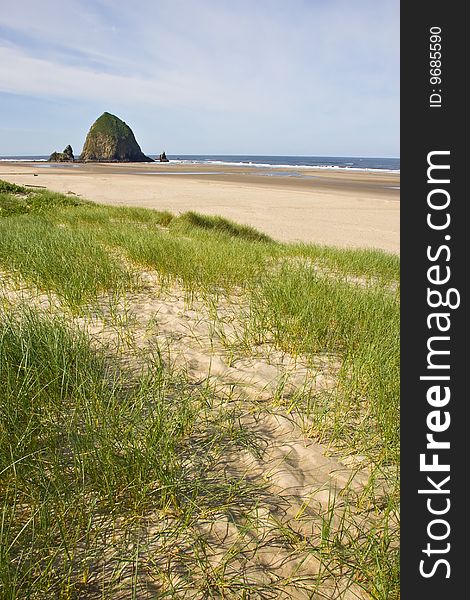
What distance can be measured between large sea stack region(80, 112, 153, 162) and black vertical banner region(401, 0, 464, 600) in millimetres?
102038

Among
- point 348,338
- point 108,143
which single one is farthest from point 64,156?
point 348,338

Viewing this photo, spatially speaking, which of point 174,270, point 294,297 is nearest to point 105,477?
point 294,297

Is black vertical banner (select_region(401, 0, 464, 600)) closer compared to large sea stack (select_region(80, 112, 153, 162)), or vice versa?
black vertical banner (select_region(401, 0, 464, 600))

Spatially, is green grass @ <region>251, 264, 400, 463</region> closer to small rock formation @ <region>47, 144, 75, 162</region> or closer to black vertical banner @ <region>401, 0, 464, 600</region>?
black vertical banner @ <region>401, 0, 464, 600</region>

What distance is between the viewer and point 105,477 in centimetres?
154

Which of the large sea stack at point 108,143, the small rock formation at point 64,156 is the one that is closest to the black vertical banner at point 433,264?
the small rock formation at point 64,156

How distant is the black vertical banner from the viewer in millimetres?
1091

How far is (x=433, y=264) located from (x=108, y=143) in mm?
103878

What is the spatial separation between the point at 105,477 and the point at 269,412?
0.97 meters

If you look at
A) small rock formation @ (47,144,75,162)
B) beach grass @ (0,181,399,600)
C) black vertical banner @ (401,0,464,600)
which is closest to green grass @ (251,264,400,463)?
beach grass @ (0,181,399,600)

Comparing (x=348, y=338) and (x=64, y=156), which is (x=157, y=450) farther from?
(x=64, y=156)

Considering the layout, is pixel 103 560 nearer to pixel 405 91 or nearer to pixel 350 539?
pixel 350 539

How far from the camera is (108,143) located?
93812 mm

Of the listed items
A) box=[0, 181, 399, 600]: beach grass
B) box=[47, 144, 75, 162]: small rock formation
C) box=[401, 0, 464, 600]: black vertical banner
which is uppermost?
box=[47, 144, 75, 162]: small rock formation
